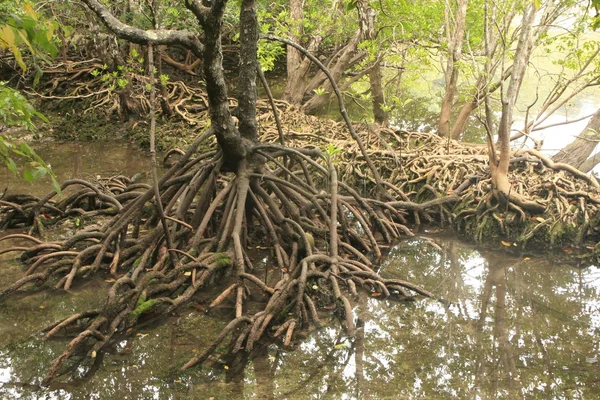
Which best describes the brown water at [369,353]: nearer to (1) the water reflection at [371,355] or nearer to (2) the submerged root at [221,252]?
(1) the water reflection at [371,355]

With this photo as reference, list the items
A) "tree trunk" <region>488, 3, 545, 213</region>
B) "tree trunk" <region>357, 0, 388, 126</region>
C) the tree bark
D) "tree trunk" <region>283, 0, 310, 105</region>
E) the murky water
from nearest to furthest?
1. the tree bark
2. "tree trunk" <region>488, 3, 545, 213</region>
3. the murky water
4. "tree trunk" <region>357, 0, 388, 126</region>
5. "tree trunk" <region>283, 0, 310, 105</region>

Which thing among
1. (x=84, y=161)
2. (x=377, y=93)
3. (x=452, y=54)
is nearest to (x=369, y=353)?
(x=452, y=54)

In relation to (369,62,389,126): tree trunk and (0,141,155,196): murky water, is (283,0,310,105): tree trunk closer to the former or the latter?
(369,62,389,126): tree trunk

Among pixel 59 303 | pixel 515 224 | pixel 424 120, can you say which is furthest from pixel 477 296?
pixel 424 120

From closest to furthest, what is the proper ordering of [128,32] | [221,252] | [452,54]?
[128,32]
[221,252]
[452,54]

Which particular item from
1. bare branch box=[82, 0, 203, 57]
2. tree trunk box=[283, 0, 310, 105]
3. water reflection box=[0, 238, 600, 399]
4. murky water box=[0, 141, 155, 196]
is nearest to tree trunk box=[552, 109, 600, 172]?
water reflection box=[0, 238, 600, 399]

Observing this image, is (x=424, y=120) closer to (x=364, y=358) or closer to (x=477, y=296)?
(x=477, y=296)

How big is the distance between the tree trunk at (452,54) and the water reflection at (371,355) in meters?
3.30

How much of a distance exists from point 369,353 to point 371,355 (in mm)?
28

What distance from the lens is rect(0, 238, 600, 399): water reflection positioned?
3836mm

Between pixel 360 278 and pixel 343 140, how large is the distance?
3995 mm

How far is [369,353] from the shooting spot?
4.34 metres

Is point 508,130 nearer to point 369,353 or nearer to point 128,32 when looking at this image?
point 369,353

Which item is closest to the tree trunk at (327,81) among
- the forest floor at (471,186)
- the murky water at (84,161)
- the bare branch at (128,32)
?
the forest floor at (471,186)
